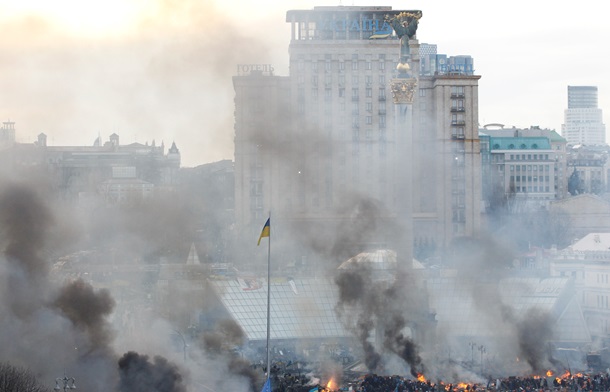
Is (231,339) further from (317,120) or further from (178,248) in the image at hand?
(317,120)

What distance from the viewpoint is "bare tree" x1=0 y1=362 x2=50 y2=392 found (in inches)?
2282

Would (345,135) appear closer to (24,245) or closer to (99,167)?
(99,167)

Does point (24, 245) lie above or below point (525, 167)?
below

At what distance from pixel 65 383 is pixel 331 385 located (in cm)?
2134

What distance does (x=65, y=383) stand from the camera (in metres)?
59.2

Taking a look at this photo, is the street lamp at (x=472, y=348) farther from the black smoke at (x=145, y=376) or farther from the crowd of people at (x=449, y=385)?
the black smoke at (x=145, y=376)

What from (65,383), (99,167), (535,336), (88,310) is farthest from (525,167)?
(65,383)

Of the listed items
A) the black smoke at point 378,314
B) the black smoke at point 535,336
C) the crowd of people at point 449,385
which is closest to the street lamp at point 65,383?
the crowd of people at point 449,385

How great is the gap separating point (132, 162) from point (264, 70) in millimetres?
18680

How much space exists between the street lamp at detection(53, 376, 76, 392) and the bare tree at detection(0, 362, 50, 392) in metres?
0.64

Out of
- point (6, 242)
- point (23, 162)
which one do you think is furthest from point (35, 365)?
point (23, 162)

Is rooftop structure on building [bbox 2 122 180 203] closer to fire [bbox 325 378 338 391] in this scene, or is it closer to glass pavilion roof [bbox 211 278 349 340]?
glass pavilion roof [bbox 211 278 349 340]

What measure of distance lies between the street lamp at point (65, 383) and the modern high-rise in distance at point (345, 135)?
58554 millimetres

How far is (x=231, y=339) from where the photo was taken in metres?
90.9
